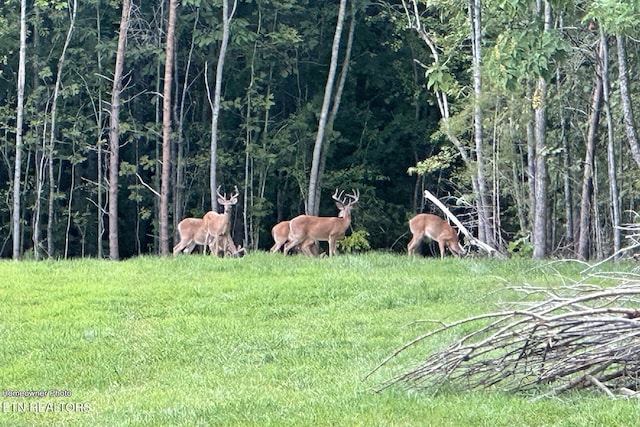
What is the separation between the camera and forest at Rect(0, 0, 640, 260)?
21.6m

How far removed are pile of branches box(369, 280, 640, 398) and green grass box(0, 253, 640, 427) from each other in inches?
7.0

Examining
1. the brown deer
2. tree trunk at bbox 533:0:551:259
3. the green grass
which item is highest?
tree trunk at bbox 533:0:551:259

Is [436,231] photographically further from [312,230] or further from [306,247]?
[306,247]

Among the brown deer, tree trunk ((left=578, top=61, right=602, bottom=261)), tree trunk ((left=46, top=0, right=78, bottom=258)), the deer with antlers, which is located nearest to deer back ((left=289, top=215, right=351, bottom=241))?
the deer with antlers

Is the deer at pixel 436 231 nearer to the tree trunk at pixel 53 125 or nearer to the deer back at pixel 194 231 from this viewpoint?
the deer back at pixel 194 231

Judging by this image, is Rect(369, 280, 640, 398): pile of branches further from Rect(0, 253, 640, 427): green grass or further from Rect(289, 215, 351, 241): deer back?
Rect(289, 215, 351, 241): deer back

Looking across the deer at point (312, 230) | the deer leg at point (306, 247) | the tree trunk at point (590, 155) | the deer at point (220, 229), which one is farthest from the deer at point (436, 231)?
the deer at point (220, 229)

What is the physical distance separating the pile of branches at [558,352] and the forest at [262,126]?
11171 millimetres

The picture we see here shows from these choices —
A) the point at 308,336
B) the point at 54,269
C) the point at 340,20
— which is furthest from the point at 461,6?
the point at 308,336

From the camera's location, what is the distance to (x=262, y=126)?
29.4 m

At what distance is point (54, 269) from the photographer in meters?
16.2

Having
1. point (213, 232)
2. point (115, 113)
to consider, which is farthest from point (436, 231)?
point (115, 113)

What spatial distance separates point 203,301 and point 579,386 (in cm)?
651

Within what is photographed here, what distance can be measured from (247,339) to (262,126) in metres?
18.4
